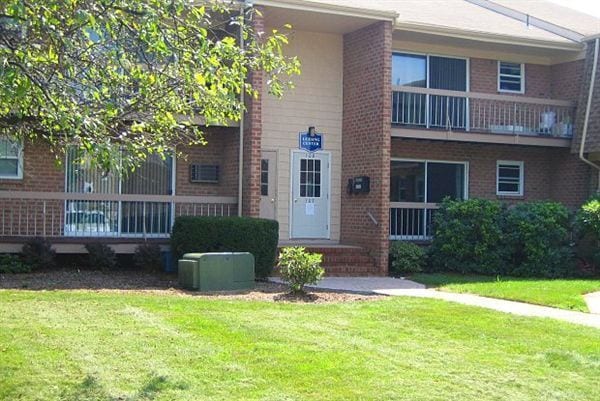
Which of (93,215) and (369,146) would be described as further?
(369,146)

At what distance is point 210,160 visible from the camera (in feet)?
56.2

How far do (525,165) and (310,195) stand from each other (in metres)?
6.34

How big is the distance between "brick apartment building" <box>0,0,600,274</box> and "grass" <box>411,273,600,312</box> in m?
1.79

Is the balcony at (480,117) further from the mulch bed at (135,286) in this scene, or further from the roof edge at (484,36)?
the mulch bed at (135,286)

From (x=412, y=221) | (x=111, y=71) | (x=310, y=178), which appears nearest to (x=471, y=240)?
(x=412, y=221)

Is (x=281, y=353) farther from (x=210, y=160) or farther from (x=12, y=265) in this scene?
(x=210, y=160)

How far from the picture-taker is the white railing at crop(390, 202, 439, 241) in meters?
18.5

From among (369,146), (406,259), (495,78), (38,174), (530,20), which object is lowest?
(406,259)

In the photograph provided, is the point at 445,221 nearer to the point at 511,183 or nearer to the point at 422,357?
the point at 511,183

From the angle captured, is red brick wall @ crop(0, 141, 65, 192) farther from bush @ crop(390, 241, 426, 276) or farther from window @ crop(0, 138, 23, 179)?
bush @ crop(390, 241, 426, 276)

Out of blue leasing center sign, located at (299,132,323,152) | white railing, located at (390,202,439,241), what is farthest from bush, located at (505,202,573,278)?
blue leasing center sign, located at (299,132,323,152)

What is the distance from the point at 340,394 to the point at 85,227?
34.7 ft

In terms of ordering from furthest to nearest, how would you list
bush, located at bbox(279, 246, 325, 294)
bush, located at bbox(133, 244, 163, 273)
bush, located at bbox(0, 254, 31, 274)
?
bush, located at bbox(133, 244, 163, 273) → bush, located at bbox(0, 254, 31, 274) → bush, located at bbox(279, 246, 325, 294)

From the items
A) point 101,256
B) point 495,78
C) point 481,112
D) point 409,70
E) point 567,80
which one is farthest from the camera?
point 567,80
